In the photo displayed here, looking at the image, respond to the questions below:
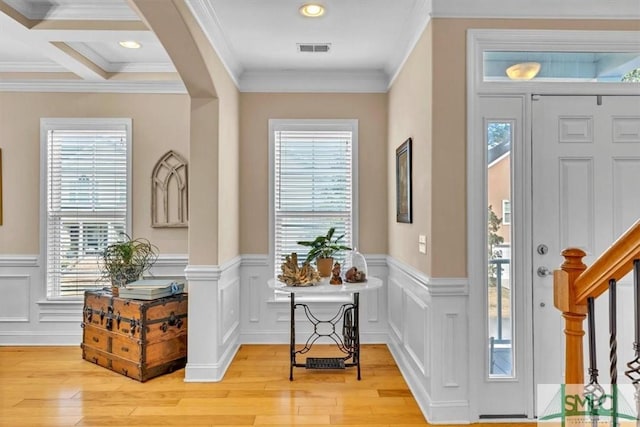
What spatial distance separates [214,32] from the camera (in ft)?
11.1

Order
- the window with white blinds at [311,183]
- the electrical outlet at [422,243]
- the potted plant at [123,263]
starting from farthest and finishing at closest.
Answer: the window with white blinds at [311,183]
the potted plant at [123,263]
the electrical outlet at [422,243]

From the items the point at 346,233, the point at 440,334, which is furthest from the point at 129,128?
Result: the point at 440,334

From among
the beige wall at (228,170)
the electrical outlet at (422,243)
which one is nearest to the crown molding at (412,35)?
the electrical outlet at (422,243)

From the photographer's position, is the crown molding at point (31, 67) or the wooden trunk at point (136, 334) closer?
the wooden trunk at point (136, 334)

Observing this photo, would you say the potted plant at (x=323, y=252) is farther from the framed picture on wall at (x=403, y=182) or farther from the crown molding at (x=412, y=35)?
the crown molding at (x=412, y=35)

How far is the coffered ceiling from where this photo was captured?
9.82 ft

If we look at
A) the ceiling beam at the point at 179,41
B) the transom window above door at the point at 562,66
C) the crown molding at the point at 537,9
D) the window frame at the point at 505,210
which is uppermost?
the crown molding at the point at 537,9

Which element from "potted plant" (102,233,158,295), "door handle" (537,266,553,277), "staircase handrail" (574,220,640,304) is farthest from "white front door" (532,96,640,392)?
"potted plant" (102,233,158,295)

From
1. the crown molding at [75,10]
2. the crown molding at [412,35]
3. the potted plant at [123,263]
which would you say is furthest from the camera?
the potted plant at [123,263]

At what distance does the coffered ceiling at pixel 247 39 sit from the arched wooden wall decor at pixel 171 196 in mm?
833

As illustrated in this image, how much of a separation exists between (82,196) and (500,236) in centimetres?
405

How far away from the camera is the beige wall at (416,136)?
293 cm

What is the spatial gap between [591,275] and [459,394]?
1.80 meters

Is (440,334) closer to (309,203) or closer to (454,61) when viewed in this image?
(454,61)
